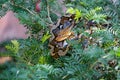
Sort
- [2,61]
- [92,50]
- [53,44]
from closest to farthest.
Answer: [92,50] < [53,44] < [2,61]

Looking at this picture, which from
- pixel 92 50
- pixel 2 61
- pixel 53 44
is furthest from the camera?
pixel 2 61

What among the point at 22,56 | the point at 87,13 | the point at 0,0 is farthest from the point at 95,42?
the point at 0,0

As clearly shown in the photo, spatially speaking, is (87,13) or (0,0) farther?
(0,0)

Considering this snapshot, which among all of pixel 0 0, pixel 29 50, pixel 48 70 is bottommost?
pixel 48 70

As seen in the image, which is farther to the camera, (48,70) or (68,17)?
(68,17)

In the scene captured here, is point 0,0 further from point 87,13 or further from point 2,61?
point 2,61

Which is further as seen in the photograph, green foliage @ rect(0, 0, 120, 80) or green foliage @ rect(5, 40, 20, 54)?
green foliage @ rect(5, 40, 20, 54)

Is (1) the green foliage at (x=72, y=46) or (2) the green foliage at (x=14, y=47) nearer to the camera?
(1) the green foliage at (x=72, y=46)

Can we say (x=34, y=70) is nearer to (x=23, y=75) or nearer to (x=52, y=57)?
(x=23, y=75)

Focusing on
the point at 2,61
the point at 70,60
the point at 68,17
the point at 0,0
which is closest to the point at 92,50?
the point at 70,60

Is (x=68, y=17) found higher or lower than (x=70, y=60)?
higher
